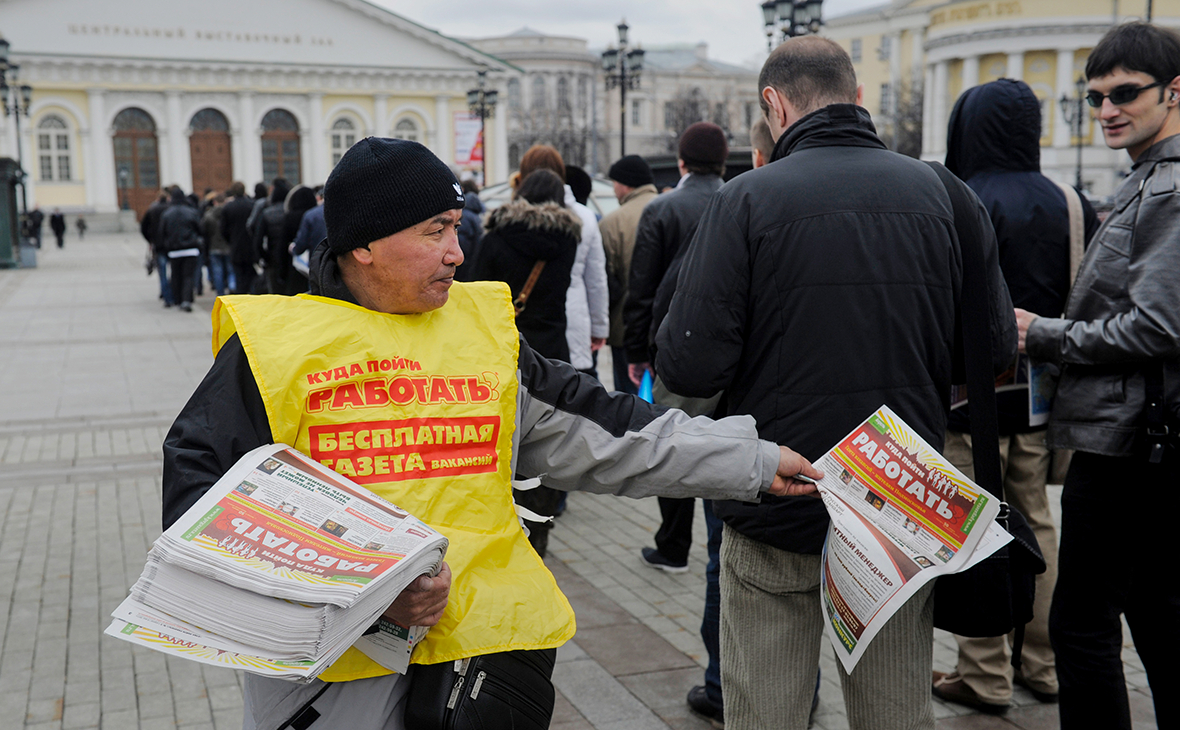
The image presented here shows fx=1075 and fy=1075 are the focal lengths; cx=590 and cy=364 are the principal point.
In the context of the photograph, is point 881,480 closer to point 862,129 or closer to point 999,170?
point 862,129

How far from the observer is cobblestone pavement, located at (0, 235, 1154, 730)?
371cm

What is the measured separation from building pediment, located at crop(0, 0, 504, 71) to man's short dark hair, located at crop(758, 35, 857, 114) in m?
53.4

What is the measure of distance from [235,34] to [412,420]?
56835 millimetres

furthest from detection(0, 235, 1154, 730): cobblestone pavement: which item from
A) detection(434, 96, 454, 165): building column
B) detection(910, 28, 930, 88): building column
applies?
detection(910, 28, 930, 88): building column

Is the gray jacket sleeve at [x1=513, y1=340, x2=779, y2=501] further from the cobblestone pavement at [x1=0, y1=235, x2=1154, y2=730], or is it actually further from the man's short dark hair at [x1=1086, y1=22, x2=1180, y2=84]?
the cobblestone pavement at [x1=0, y1=235, x2=1154, y2=730]

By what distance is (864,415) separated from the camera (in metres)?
2.43

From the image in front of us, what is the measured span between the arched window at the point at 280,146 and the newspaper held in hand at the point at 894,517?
183ft

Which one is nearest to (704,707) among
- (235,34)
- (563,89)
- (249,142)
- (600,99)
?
(249,142)

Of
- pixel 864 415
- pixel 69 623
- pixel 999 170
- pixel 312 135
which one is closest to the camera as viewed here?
pixel 864 415

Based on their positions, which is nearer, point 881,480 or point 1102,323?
point 881,480

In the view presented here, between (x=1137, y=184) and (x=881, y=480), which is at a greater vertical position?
(x=1137, y=184)

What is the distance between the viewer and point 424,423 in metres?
1.97

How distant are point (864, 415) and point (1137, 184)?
107cm

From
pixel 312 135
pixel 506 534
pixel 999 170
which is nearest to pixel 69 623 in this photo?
pixel 506 534
